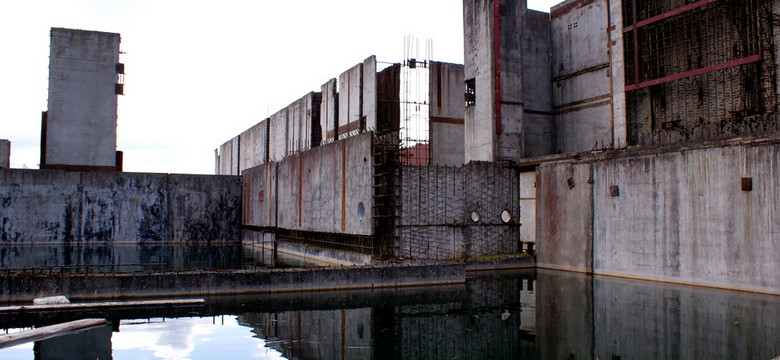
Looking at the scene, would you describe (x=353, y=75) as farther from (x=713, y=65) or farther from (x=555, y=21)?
(x=713, y=65)

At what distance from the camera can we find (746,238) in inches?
727

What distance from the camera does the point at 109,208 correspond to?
131 feet

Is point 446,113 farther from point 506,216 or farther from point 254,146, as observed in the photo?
point 254,146

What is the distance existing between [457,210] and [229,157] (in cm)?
5343

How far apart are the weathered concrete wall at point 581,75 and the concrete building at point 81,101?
2625 centimetres

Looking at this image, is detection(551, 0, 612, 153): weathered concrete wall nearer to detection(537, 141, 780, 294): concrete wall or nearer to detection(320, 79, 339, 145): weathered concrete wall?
detection(537, 141, 780, 294): concrete wall

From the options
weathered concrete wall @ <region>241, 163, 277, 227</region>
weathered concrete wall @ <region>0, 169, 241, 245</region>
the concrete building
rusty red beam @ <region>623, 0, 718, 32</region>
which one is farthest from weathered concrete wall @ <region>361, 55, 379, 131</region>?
the concrete building

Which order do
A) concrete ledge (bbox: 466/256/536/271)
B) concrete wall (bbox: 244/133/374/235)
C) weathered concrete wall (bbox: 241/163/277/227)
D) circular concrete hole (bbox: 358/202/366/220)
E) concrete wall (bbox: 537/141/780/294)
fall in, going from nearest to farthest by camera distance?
1. concrete wall (bbox: 537/141/780/294)
2. circular concrete hole (bbox: 358/202/366/220)
3. concrete wall (bbox: 244/133/374/235)
4. concrete ledge (bbox: 466/256/536/271)
5. weathered concrete wall (bbox: 241/163/277/227)

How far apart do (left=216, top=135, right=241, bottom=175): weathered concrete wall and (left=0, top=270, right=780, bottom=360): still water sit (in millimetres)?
54823

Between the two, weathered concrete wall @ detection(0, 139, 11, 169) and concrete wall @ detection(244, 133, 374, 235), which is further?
weathered concrete wall @ detection(0, 139, 11, 169)

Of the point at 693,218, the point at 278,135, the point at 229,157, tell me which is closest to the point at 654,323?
the point at 693,218

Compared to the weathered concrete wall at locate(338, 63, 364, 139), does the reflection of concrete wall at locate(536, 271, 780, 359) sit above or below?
below

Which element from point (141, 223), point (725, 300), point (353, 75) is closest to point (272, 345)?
point (725, 300)

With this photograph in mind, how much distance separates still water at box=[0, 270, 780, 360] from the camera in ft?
37.8
